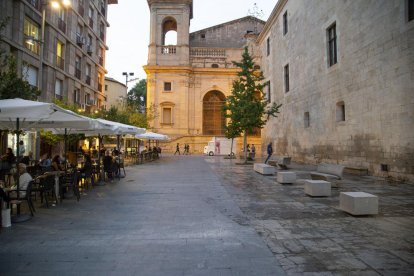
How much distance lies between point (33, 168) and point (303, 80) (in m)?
16.5

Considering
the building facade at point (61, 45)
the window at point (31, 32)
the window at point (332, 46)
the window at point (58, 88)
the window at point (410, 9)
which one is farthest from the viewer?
the window at point (58, 88)

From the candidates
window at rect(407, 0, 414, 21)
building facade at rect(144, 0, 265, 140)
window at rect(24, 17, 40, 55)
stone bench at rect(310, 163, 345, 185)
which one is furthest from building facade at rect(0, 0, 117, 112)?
window at rect(407, 0, 414, 21)

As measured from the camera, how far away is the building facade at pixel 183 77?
4062 cm

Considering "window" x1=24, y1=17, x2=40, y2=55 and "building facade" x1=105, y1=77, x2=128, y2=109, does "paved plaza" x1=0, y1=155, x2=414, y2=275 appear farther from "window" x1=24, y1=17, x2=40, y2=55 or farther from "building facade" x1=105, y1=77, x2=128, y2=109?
"building facade" x1=105, y1=77, x2=128, y2=109

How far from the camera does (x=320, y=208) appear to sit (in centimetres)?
690

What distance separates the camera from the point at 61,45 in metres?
24.2

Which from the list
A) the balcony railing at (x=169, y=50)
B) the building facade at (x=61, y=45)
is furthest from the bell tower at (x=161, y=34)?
the building facade at (x=61, y=45)

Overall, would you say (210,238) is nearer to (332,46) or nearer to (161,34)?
(332,46)

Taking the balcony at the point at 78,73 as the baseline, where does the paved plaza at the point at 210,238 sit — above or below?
below

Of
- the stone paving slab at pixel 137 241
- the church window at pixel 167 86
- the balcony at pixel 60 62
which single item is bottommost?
the stone paving slab at pixel 137 241

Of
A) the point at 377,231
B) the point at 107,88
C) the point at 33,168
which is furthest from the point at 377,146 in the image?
the point at 107,88

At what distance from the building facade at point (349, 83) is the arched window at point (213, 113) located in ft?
60.9

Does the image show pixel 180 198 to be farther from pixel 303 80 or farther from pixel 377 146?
pixel 303 80

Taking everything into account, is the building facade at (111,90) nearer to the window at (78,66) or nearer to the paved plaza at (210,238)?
the window at (78,66)
